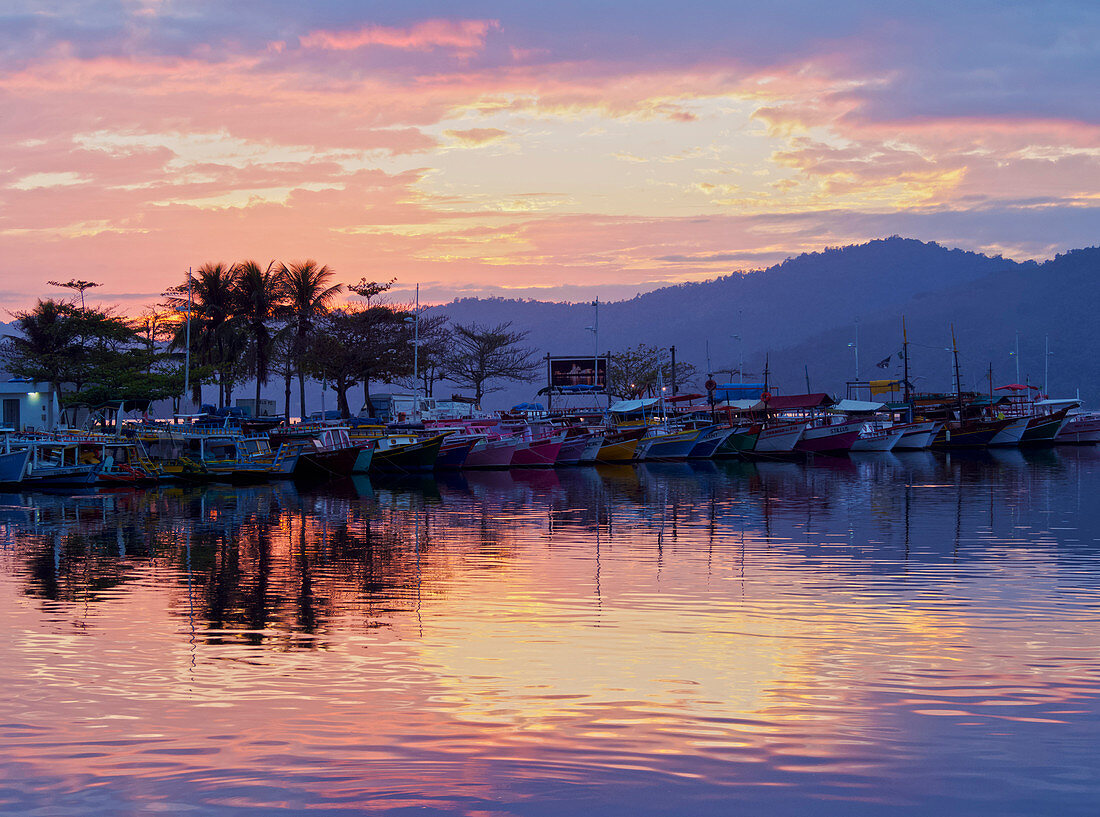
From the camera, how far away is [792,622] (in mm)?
17688

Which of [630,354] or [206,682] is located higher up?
[630,354]

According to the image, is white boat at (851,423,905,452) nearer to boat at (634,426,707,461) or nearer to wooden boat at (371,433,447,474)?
boat at (634,426,707,461)

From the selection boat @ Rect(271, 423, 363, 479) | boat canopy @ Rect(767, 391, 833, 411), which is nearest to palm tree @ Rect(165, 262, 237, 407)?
boat @ Rect(271, 423, 363, 479)

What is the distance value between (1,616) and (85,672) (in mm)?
5506

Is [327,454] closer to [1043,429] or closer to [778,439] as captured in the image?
[778,439]

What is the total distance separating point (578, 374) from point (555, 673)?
77.2 m

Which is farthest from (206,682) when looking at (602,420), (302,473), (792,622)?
(602,420)

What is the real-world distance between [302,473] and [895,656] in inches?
1860

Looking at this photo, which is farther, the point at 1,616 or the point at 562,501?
the point at 562,501

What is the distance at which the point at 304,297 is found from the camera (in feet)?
286

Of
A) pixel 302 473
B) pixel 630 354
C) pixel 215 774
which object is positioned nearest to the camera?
pixel 215 774

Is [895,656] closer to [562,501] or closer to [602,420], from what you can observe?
[562,501]

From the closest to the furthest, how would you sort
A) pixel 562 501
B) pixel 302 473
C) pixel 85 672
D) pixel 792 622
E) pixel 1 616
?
pixel 85 672, pixel 792 622, pixel 1 616, pixel 562 501, pixel 302 473

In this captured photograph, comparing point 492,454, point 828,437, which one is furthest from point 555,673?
point 828,437
